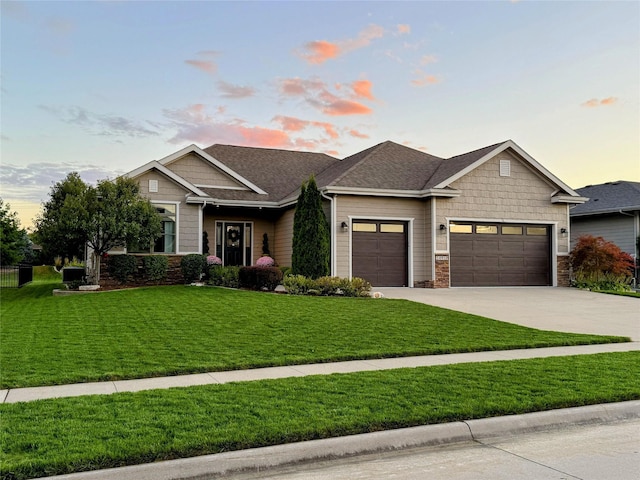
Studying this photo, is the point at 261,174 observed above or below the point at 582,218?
above

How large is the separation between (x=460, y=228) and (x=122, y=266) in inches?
489

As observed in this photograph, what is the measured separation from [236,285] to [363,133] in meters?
12.3

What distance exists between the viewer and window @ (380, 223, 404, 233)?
67.2 feet

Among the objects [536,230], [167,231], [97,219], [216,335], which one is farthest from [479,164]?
[216,335]

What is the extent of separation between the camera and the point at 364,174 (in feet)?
68.2

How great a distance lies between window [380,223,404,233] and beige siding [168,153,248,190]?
6.61m

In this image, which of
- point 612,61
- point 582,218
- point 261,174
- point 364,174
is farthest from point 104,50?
→ point 582,218

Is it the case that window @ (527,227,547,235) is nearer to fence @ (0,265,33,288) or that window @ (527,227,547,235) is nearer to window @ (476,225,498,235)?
window @ (476,225,498,235)

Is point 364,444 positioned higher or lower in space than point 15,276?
lower

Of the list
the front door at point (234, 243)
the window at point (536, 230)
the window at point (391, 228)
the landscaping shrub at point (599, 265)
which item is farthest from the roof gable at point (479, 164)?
the front door at point (234, 243)

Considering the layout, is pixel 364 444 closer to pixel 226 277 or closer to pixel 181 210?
pixel 226 277

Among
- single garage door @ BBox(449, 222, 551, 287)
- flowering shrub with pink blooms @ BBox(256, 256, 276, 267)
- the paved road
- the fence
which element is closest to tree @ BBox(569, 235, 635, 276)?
single garage door @ BBox(449, 222, 551, 287)

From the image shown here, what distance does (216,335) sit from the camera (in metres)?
10.2

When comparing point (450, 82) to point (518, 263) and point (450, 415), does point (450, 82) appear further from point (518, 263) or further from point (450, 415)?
point (450, 415)
